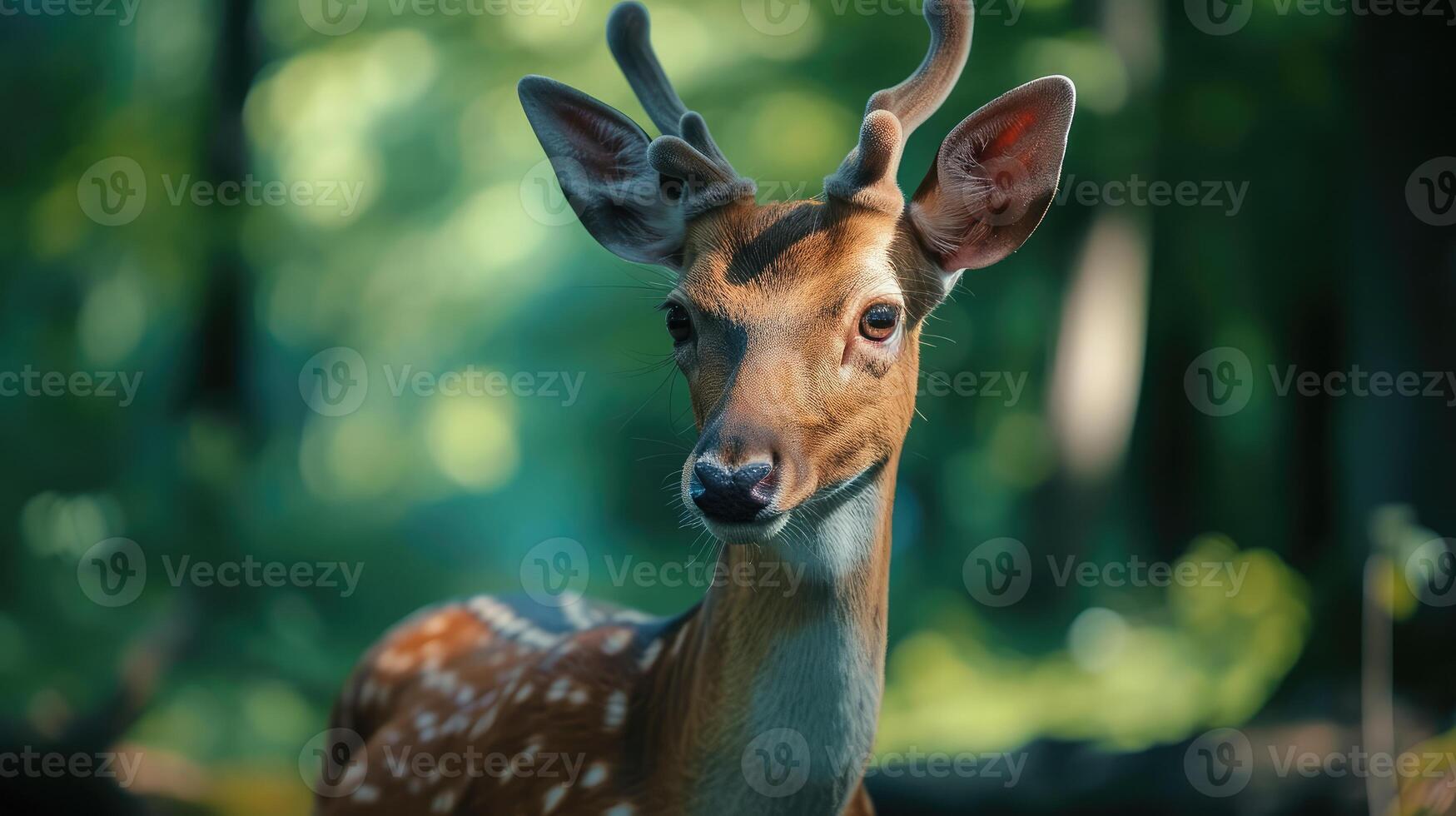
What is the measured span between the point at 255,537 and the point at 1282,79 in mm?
5911

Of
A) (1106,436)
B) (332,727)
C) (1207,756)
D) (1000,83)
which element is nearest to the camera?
(332,727)

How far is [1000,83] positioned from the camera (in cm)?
573

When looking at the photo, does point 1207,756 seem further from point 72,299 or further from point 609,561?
point 72,299

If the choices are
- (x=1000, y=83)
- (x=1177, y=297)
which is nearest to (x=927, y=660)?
(x=1177, y=297)
